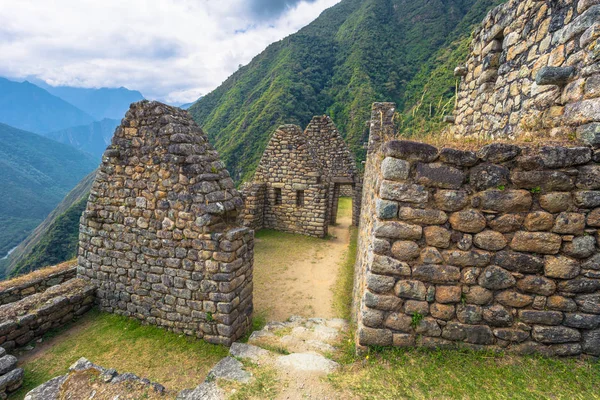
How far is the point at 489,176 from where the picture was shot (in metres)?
2.56

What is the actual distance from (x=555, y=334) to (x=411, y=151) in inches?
85.9

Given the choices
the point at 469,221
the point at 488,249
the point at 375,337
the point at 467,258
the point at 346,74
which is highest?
the point at 346,74

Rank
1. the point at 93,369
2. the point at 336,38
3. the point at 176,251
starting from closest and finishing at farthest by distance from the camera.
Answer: the point at 93,369 < the point at 176,251 < the point at 336,38

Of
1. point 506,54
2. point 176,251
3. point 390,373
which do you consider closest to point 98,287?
point 176,251

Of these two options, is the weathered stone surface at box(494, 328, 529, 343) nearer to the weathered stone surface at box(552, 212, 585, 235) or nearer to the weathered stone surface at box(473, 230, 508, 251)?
the weathered stone surface at box(473, 230, 508, 251)

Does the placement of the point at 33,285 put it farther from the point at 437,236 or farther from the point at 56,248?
the point at 56,248

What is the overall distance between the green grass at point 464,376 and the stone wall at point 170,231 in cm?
227

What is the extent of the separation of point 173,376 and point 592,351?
4681 millimetres

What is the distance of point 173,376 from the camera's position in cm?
376

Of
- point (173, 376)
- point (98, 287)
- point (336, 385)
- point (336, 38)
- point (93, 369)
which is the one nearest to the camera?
point (336, 385)

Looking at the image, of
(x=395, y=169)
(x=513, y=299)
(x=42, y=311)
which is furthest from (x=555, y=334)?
(x=42, y=311)

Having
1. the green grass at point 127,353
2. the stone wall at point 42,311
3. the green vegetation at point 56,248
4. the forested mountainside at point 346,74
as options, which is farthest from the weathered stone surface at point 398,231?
the green vegetation at point 56,248

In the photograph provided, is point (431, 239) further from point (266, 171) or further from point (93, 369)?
point (266, 171)

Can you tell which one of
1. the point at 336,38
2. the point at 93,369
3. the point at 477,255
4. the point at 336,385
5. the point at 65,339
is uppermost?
the point at 336,38
